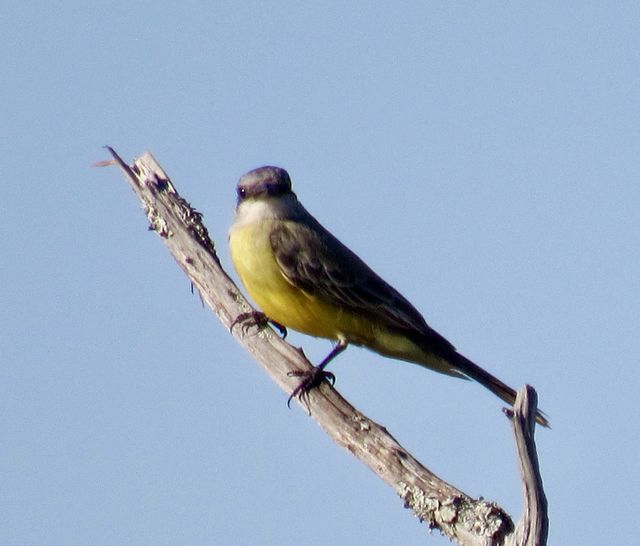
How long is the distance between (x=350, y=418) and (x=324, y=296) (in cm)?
221

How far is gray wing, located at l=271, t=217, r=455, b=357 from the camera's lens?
11.4 metres

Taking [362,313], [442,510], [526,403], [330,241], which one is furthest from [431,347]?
[526,403]

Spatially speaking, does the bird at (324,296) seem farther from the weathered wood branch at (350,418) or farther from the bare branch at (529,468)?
the bare branch at (529,468)

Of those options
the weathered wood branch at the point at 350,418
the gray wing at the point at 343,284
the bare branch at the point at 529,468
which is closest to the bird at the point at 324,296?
the gray wing at the point at 343,284

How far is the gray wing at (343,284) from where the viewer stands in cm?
1142

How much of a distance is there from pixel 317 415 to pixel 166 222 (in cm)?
234

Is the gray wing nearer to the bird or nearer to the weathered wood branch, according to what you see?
the bird

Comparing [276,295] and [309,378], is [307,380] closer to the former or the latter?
[309,378]

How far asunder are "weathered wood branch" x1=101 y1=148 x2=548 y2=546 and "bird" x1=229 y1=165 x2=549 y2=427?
1.01 feet

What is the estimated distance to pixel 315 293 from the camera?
11.4 metres

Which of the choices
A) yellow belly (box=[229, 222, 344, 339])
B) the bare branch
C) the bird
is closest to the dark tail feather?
the bird

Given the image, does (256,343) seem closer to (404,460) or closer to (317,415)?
(317,415)

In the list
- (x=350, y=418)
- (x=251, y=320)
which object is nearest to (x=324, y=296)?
(x=251, y=320)

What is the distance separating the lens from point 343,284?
1152 centimetres
